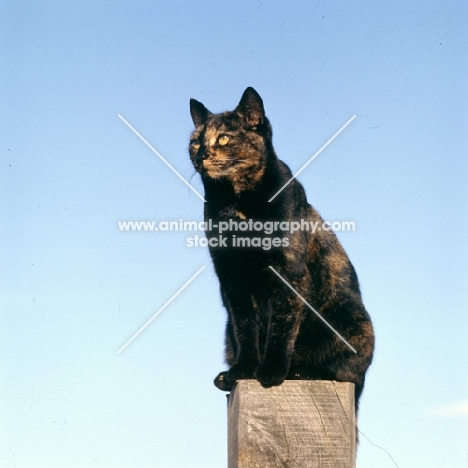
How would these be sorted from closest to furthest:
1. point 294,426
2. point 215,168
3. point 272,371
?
point 294,426 < point 272,371 < point 215,168

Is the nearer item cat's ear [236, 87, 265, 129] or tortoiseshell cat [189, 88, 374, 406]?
tortoiseshell cat [189, 88, 374, 406]

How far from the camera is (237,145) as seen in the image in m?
5.52

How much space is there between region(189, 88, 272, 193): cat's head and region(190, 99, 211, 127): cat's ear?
156 mm

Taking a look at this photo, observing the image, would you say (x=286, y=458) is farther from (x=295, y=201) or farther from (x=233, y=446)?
(x=295, y=201)

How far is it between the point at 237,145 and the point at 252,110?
36 cm

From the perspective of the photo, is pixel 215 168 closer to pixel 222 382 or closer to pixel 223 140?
pixel 223 140

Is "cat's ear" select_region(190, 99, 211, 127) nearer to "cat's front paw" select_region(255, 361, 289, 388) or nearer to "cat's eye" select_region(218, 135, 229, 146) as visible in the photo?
"cat's eye" select_region(218, 135, 229, 146)

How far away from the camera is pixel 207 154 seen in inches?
217

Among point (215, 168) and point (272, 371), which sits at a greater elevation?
point (215, 168)

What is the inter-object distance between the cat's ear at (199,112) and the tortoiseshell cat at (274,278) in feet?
1.66

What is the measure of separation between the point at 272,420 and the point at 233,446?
0.22m

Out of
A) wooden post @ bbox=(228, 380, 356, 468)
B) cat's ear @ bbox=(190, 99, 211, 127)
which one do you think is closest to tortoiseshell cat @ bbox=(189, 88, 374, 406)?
cat's ear @ bbox=(190, 99, 211, 127)

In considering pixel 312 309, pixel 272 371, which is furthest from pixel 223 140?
pixel 272 371

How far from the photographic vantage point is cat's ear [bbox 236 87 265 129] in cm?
560
